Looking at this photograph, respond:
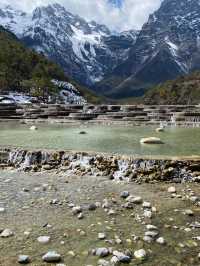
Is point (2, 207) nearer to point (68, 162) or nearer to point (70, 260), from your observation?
point (70, 260)

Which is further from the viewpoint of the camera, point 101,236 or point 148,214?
point 148,214

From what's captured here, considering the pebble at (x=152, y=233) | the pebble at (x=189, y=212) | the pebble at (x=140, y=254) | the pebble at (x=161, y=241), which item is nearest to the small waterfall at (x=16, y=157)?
the pebble at (x=189, y=212)

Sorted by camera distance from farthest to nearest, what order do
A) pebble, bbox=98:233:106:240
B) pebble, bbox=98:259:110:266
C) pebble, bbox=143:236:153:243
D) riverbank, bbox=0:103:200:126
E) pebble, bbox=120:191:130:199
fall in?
riverbank, bbox=0:103:200:126, pebble, bbox=120:191:130:199, pebble, bbox=98:233:106:240, pebble, bbox=143:236:153:243, pebble, bbox=98:259:110:266

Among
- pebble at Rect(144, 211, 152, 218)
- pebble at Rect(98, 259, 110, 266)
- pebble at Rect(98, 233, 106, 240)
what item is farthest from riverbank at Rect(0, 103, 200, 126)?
pebble at Rect(98, 259, 110, 266)

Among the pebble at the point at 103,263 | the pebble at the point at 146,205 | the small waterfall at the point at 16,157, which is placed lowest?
the pebble at the point at 103,263

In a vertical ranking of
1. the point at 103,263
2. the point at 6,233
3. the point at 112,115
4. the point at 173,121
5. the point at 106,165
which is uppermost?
the point at 112,115

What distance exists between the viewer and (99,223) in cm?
1689

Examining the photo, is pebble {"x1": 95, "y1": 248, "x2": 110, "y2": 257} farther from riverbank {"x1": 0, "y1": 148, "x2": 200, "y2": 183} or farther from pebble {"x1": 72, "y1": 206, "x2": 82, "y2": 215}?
riverbank {"x1": 0, "y1": 148, "x2": 200, "y2": 183}

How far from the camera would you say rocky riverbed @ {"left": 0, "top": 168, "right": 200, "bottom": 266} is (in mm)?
14188

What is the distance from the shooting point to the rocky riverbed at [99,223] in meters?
14.2

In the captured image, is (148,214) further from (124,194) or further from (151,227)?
(124,194)

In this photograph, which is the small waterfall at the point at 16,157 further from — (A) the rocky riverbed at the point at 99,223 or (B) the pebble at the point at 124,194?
(B) the pebble at the point at 124,194

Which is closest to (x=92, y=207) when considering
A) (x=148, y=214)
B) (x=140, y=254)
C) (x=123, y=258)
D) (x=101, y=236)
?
(x=148, y=214)

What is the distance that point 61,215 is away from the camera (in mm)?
17875
